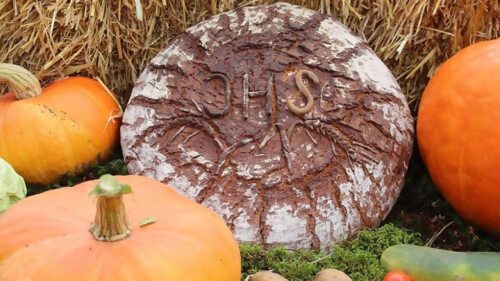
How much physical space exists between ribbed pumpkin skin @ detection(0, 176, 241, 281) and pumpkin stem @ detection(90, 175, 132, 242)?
2 cm

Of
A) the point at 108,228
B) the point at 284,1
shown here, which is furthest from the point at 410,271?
the point at 284,1

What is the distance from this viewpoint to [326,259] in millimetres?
2648

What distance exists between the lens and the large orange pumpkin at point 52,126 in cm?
304

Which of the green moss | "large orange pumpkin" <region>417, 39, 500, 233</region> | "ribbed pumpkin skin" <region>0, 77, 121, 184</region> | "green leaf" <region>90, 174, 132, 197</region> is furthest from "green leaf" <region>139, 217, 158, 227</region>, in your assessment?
"large orange pumpkin" <region>417, 39, 500, 233</region>

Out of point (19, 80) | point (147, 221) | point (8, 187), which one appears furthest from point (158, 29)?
point (147, 221)

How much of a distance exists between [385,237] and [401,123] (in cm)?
46

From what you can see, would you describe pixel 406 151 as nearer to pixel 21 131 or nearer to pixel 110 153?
pixel 110 153

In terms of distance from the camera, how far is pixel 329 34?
3064 millimetres

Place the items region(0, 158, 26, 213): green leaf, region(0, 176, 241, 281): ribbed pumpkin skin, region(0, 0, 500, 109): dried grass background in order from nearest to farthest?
region(0, 176, 241, 281): ribbed pumpkin skin → region(0, 158, 26, 213): green leaf → region(0, 0, 500, 109): dried grass background

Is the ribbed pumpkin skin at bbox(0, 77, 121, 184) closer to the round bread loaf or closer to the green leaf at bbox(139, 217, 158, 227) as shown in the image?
the round bread loaf

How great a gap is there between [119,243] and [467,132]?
1351 mm

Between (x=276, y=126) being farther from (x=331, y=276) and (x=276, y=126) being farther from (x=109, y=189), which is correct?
(x=109, y=189)

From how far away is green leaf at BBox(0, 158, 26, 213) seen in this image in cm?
271

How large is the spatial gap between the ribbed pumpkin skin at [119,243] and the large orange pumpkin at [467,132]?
38.9 inches
